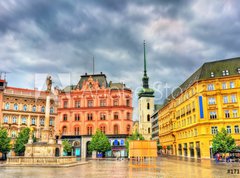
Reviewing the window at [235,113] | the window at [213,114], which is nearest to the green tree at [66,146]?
the window at [213,114]

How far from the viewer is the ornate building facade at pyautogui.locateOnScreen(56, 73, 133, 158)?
7606 centimetres

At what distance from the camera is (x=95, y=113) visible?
3078 inches

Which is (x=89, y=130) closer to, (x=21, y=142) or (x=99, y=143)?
(x=99, y=143)

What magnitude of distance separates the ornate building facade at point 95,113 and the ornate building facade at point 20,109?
238 inches

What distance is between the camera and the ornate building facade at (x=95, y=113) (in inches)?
2995

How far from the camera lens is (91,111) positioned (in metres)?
78.5

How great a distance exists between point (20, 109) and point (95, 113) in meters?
21.6

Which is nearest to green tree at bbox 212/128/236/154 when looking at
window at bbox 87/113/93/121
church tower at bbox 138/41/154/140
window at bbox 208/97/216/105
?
window at bbox 208/97/216/105

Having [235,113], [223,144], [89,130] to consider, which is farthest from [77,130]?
[235,113]

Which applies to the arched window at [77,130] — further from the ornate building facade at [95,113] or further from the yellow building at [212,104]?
the yellow building at [212,104]

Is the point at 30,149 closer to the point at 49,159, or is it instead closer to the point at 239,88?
the point at 49,159

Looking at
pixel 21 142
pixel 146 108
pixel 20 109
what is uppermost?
pixel 146 108

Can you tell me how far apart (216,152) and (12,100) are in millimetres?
55410

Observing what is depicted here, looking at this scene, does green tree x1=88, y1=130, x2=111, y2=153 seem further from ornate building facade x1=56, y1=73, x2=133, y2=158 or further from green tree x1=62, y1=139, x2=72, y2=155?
green tree x1=62, y1=139, x2=72, y2=155
